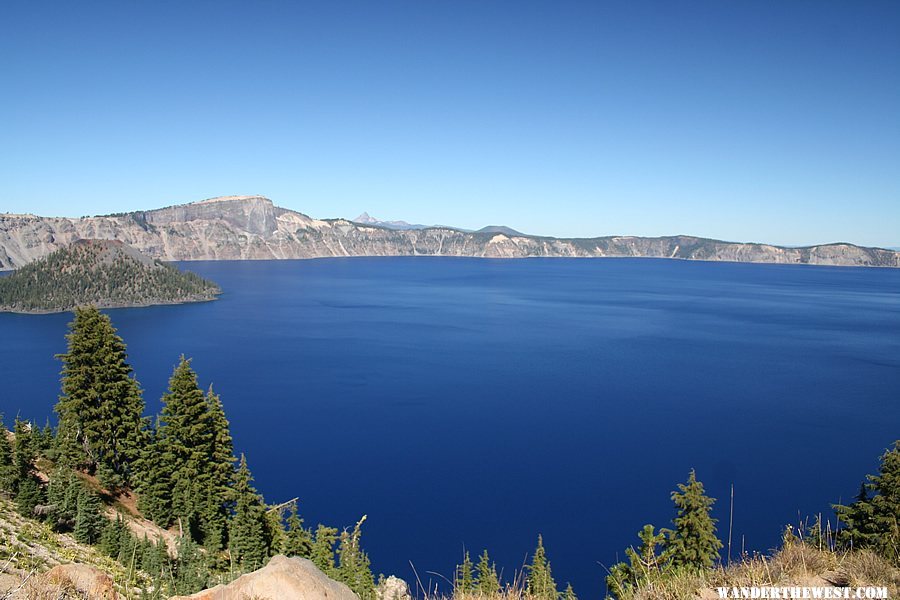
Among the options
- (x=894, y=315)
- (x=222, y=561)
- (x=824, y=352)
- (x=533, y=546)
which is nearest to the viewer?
(x=222, y=561)

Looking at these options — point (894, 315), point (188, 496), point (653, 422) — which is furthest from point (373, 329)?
point (894, 315)

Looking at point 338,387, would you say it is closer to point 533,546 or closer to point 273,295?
point 533,546

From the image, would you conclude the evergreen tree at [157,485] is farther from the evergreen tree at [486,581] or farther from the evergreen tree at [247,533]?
the evergreen tree at [486,581]

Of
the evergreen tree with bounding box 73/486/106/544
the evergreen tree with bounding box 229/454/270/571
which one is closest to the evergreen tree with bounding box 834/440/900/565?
the evergreen tree with bounding box 229/454/270/571

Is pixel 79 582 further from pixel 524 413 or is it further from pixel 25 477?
pixel 524 413

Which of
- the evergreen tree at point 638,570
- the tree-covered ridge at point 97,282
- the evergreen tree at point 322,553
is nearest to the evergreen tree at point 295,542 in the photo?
the evergreen tree at point 322,553

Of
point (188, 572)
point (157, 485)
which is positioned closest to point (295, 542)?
point (157, 485)

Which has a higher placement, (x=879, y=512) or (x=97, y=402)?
(x=97, y=402)
